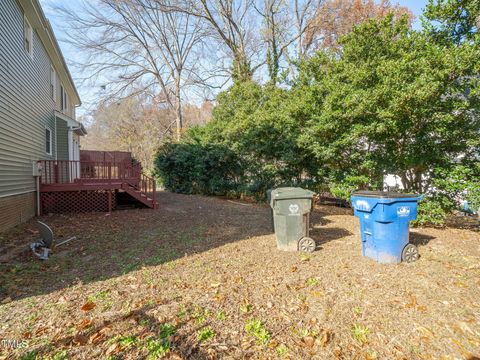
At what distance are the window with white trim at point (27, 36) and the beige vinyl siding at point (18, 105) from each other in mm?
227

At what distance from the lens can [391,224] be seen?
4395 millimetres

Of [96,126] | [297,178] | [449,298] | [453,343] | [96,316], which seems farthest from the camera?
[96,126]

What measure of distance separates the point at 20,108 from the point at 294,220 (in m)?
7.92

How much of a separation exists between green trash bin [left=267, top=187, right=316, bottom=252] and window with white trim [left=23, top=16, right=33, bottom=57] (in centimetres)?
877

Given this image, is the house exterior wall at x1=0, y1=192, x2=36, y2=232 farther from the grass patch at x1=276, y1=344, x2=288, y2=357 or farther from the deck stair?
the grass patch at x1=276, y1=344, x2=288, y2=357

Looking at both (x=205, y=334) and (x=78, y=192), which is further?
A: (x=78, y=192)

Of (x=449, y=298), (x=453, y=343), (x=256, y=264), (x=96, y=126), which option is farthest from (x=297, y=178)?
(x=96, y=126)

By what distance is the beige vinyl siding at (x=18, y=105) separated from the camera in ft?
21.6

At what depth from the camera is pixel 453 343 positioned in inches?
101

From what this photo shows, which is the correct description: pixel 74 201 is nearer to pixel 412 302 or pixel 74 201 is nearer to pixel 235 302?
pixel 235 302

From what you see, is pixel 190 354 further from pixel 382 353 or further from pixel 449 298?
pixel 449 298

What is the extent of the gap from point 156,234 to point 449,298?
5430 millimetres

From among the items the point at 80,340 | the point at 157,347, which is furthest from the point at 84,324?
the point at 157,347

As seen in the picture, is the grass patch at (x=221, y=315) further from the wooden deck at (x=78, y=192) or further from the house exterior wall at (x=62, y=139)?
the house exterior wall at (x=62, y=139)
